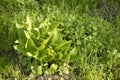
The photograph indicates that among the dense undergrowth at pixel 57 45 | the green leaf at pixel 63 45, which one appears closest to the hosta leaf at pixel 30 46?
the dense undergrowth at pixel 57 45

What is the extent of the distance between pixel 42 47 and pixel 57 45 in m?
0.20

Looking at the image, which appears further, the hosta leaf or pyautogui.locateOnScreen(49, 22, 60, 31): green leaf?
pyautogui.locateOnScreen(49, 22, 60, 31): green leaf

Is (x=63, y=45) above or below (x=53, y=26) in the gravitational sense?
below

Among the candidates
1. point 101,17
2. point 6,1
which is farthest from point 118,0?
point 6,1

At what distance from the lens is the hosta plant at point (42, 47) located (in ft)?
12.1

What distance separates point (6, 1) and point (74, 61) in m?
1.47

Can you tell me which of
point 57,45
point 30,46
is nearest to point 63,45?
point 57,45

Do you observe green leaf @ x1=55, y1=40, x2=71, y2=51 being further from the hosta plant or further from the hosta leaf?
the hosta leaf

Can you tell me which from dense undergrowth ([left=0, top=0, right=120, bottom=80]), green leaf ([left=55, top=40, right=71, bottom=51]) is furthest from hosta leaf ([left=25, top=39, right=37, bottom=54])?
green leaf ([left=55, top=40, right=71, bottom=51])

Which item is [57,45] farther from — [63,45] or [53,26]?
[53,26]

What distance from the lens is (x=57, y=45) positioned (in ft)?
12.3

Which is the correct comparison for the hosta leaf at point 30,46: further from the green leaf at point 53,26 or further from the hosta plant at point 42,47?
the green leaf at point 53,26

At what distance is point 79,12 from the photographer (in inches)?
176

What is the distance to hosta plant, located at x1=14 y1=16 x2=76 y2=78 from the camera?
145 inches
